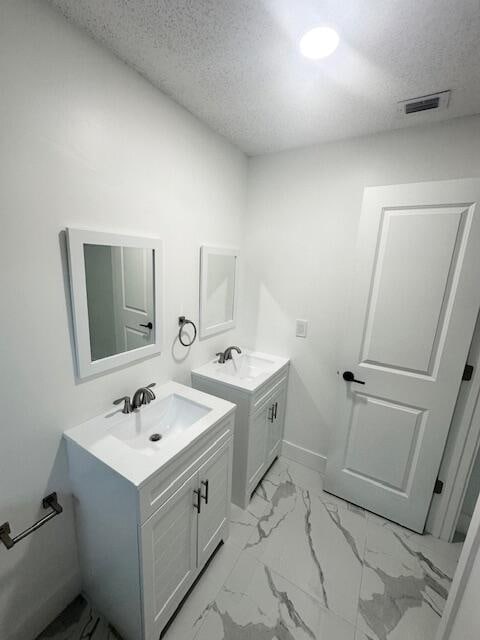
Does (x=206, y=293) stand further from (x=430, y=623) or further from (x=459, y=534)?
(x=459, y=534)

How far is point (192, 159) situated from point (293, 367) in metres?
1.61

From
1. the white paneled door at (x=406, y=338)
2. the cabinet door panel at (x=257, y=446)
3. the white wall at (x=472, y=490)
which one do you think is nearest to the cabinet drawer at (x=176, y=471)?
the cabinet door panel at (x=257, y=446)

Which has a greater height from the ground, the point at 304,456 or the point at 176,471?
the point at 176,471

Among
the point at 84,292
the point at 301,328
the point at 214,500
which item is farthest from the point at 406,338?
the point at 84,292

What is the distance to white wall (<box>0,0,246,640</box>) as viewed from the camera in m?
0.92

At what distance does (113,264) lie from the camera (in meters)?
1.26

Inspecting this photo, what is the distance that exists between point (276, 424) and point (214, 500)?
837 mm

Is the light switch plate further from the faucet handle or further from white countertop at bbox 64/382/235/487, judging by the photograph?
the faucet handle

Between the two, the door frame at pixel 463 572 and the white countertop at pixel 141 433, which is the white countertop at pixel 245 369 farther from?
the door frame at pixel 463 572

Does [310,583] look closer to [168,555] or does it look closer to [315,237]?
[168,555]

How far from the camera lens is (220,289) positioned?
6.68ft

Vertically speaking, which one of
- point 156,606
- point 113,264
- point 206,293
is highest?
point 113,264

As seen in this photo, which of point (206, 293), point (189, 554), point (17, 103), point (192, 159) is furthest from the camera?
point (206, 293)

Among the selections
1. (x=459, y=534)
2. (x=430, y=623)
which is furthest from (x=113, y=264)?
(x=459, y=534)
